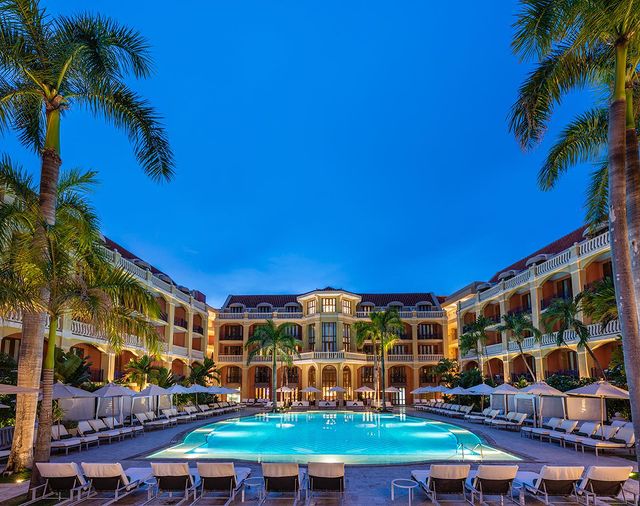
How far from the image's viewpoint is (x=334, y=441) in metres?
21.8

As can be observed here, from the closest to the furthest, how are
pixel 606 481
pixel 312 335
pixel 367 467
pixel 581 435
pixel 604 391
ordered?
1. pixel 606 481
2. pixel 367 467
3. pixel 604 391
4. pixel 581 435
5. pixel 312 335

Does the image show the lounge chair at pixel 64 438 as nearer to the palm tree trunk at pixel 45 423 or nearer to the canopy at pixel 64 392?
the canopy at pixel 64 392

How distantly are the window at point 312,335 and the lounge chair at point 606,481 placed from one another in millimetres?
41549

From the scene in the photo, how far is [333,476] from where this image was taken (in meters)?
10.4

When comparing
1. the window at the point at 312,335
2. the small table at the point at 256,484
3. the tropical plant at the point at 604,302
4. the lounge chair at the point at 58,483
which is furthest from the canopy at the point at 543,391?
the window at the point at 312,335

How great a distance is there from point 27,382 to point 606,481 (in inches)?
479

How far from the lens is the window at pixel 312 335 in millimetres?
51250

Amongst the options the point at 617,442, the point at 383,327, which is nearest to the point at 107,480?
the point at 617,442

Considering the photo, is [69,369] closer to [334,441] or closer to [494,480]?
Answer: [334,441]

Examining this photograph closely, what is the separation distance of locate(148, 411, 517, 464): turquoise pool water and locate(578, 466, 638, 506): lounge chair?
5742mm

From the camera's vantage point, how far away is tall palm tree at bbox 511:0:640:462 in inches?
336

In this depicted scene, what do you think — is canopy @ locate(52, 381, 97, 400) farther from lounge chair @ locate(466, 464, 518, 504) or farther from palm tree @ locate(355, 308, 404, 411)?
palm tree @ locate(355, 308, 404, 411)

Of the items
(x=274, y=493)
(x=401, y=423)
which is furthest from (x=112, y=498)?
(x=401, y=423)

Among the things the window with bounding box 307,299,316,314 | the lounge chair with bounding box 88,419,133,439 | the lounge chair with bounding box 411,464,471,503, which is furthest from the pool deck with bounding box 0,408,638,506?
the window with bounding box 307,299,316,314
